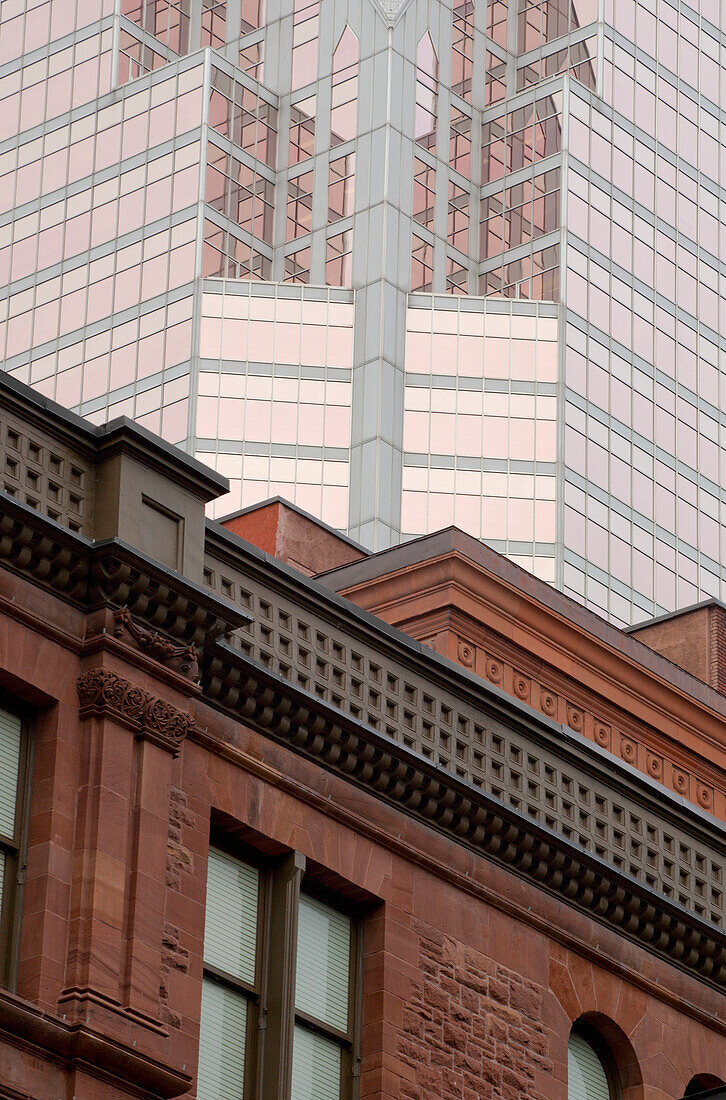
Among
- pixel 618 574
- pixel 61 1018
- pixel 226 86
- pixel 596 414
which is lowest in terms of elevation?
pixel 61 1018

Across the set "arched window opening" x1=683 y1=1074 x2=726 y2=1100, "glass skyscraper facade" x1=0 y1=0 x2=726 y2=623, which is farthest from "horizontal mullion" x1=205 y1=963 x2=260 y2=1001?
"glass skyscraper facade" x1=0 y1=0 x2=726 y2=623

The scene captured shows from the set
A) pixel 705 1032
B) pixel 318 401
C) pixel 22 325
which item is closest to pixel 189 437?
pixel 318 401

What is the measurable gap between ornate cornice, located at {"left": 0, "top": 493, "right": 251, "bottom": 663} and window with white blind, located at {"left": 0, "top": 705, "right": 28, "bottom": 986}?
137cm

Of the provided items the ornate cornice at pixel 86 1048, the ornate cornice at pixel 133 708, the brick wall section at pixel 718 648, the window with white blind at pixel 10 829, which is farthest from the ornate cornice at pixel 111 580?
the brick wall section at pixel 718 648

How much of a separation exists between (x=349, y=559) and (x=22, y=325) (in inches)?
4107

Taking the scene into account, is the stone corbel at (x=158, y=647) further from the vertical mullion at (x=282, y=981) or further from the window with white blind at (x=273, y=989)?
the vertical mullion at (x=282, y=981)

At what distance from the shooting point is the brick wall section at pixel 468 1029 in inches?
1013

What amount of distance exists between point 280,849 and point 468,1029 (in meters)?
2.89

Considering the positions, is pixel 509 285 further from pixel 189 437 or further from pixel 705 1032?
pixel 705 1032

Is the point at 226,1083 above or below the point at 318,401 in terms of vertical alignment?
below

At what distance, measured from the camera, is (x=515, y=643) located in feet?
123

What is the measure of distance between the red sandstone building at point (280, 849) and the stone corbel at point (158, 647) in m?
0.03

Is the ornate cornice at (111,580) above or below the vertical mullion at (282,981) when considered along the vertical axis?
above

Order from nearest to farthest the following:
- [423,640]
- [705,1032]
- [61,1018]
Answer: [61,1018] → [705,1032] → [423,640]
